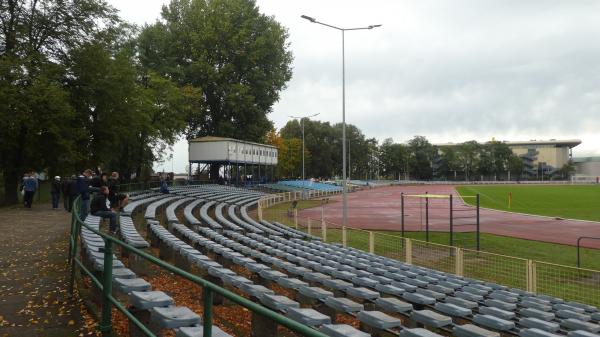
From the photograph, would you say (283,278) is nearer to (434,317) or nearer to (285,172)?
(434,317)

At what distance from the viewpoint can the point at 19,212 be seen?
65.4 feet

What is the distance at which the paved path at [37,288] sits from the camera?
5.58 meters

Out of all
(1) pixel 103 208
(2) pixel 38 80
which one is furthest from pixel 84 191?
(2) pixel 38 80

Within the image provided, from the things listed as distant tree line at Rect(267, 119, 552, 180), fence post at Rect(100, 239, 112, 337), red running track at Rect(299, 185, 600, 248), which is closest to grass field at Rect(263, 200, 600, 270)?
red running track at Rect(299, 185, 600, 248)

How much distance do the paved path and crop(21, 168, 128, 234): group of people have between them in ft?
3.76

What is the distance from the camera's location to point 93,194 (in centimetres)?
1466

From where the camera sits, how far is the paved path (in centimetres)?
558

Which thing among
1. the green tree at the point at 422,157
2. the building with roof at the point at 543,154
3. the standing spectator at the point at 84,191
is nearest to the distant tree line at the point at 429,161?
the green tree at the point at 422,157

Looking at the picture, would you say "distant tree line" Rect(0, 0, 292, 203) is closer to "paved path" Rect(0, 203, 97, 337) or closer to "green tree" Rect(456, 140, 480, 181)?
"paved path" Rect(0, 203, 97, 337)

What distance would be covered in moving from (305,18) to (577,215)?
25.9m

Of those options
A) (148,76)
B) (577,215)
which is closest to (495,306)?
(577,215)

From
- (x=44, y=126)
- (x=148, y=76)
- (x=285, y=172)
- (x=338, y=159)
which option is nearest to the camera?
(x=44, y=126)

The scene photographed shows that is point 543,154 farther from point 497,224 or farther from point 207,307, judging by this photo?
point 207,307

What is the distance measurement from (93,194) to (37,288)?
25.3ft
